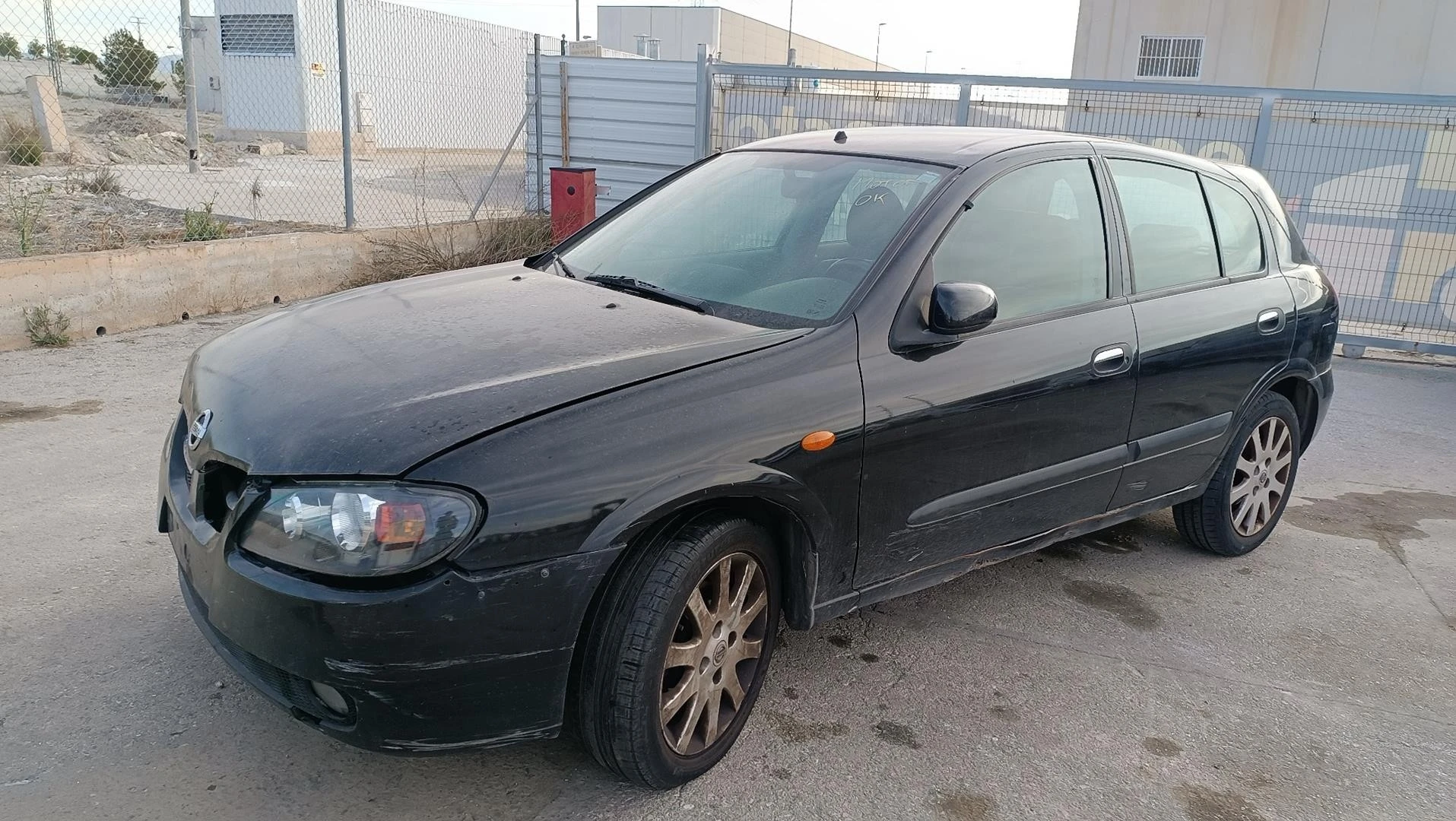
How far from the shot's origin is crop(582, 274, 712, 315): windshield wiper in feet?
10.4

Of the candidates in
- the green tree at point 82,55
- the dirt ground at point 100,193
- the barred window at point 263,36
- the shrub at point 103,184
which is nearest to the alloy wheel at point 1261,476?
the dirt ground at point 100,193

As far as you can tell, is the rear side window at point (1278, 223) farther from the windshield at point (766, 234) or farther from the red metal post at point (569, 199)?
the red metal post at point (569, 199)

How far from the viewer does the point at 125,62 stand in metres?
11.4

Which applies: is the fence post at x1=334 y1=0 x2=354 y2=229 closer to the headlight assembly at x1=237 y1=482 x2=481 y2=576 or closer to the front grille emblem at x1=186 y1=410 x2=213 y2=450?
the front grille emblem at x1=186 y1=410 x2=213 y2=450

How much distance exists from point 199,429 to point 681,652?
135 centimetres

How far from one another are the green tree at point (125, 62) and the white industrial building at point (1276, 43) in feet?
40.1

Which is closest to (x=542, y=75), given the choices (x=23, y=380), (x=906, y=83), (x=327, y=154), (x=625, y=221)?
(x=906, y=83)

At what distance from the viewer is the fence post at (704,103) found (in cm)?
1079

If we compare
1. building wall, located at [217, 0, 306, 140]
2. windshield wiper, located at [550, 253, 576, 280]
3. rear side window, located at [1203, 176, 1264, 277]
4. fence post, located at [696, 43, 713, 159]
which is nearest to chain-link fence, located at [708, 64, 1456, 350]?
fence post, located at [696, 43, 713, 159]

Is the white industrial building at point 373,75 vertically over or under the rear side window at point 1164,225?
over

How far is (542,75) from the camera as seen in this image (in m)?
12.1

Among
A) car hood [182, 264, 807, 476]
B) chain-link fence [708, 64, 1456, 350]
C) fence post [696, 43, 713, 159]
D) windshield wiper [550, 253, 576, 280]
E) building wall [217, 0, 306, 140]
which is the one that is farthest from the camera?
building wall [217, 0, 306, 140]

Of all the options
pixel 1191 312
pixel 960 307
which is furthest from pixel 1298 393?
pixel 960 307

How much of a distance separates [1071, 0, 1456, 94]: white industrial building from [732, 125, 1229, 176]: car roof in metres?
12.2
